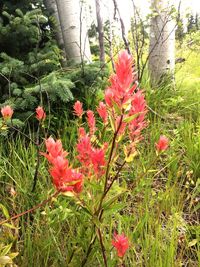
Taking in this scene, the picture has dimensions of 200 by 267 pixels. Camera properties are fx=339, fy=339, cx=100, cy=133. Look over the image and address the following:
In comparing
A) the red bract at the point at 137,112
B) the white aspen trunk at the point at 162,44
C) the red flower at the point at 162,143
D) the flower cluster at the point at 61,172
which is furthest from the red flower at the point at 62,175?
the white aspen trunk at the point at 162,44

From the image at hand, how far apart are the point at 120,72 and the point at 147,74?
301cm

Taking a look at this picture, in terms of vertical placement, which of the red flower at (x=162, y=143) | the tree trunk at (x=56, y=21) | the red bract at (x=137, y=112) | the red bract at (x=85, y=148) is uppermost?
the tree trunk at (x=56, y=21)

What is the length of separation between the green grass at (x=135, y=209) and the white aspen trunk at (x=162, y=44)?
0.32 meters

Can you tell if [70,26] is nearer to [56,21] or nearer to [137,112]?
Answer: [56,21]

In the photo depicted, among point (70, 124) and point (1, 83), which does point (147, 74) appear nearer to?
point (70, 124)

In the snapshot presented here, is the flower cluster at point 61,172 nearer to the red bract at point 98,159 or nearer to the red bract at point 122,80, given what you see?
the red bract at point 98,159

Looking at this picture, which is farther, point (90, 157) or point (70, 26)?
point (70, 26)

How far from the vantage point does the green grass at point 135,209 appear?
4.83ft

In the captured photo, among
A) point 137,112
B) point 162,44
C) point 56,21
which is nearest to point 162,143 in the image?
point 137,112

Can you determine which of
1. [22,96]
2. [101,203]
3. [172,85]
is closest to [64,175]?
[101,203]

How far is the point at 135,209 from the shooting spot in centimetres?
207

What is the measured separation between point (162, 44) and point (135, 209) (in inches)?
95.6

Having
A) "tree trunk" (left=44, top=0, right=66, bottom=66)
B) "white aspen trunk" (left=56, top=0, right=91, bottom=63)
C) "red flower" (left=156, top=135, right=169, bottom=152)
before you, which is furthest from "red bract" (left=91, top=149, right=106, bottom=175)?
"tree trunk" (left=44, top=0, right=66, bottom=66)

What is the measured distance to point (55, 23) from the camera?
3.50 m
